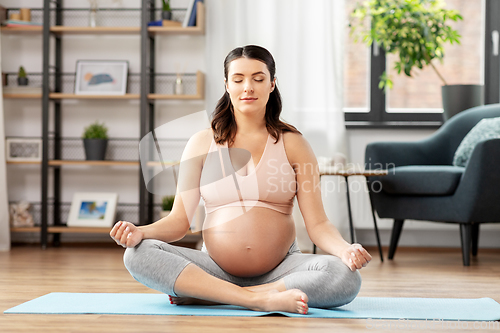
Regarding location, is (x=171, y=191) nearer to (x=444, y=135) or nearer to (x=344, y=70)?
(x=344, y=70)

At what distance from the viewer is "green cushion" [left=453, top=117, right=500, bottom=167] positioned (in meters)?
2.79

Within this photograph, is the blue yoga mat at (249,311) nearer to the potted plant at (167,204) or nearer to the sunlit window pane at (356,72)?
the potted plant at (167,204)

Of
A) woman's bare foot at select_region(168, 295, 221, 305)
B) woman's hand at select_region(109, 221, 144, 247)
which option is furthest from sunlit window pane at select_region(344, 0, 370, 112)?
woman's hand at select_region(109, 221, 144, 247)

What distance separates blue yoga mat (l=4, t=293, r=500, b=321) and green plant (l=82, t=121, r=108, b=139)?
177cm

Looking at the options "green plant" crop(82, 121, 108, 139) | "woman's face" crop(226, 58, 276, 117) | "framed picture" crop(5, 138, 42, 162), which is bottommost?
"framed picture" crop(5, 138, 42, 162)

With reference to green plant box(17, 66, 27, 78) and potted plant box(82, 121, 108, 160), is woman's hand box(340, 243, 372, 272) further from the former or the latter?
green plant box(17, 66, 27, 78)

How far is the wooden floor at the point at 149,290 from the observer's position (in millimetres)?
1262

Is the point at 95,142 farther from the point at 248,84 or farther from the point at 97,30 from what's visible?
the point at 248,84

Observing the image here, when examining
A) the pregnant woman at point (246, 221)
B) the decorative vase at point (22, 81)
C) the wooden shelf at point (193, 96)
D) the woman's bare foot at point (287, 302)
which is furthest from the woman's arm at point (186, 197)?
the decorative vase at point (22, 81)

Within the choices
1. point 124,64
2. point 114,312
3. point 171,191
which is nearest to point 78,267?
point 171,191

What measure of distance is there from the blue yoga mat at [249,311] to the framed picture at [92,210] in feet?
5.46

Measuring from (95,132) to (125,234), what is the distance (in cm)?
210

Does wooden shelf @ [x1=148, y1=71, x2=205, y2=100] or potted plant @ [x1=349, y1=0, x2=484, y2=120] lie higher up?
potted plant @ [x1=349, y1=0, x2=484, y2=120]

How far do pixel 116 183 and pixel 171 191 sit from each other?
1.58 ft
